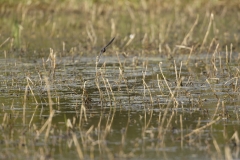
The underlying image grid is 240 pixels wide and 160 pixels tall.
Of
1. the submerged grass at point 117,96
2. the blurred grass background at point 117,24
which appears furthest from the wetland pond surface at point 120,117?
the blurred grass background at point 117,24

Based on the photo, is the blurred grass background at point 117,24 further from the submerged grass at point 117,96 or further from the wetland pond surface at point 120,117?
the wetland pond surface at point 120,117

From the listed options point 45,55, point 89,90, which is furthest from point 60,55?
point 89,90

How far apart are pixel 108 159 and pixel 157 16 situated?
588 inches

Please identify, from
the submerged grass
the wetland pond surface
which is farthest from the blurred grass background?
the wetland pond surface

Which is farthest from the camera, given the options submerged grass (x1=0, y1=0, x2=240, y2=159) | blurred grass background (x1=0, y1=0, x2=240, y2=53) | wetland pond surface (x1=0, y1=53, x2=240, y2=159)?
blurred grass background (x1=0, y1=0, x2=240, y2=53)

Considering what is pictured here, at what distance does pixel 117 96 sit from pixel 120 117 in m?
1.28

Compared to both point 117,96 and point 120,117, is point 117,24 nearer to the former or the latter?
point 117,96

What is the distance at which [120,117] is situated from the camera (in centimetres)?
799

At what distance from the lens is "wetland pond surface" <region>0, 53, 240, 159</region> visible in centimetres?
643

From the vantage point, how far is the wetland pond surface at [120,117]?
643cm

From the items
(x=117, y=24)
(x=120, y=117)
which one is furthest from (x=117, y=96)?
(x=117, y=24)

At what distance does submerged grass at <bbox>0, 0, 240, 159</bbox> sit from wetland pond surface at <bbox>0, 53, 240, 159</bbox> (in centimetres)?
1

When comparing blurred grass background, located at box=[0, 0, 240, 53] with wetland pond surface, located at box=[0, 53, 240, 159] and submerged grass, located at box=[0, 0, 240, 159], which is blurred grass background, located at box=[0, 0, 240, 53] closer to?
submerged grass, located at box=[0, 0, 240, 159]

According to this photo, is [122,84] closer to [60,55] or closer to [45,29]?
[60,55]
